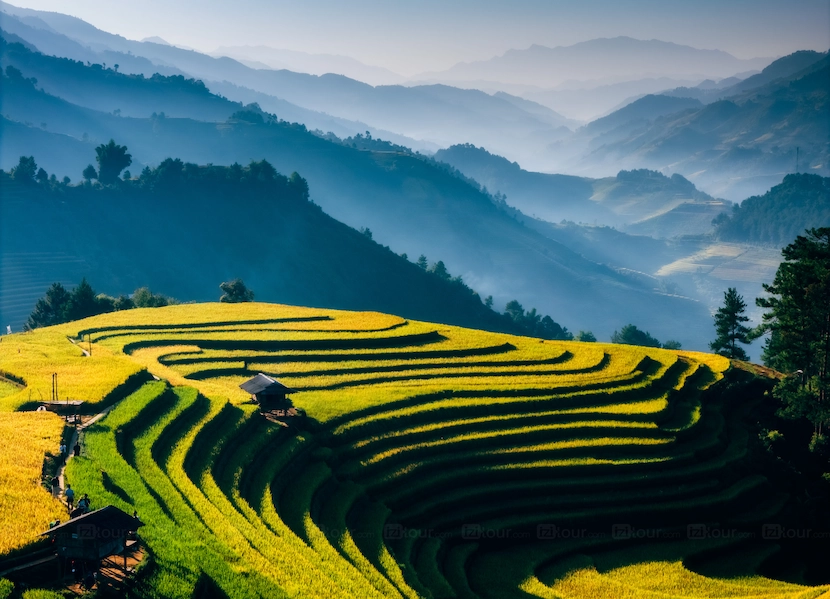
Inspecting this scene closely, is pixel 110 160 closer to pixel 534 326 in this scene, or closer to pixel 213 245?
pixel 213 245

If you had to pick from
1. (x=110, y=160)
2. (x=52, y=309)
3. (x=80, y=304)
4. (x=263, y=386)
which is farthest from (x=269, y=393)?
(x=110, y=160)

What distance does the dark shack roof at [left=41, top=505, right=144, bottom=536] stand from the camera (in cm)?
1812

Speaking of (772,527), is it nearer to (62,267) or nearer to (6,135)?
(62,267)

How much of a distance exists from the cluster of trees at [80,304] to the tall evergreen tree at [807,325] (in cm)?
5362

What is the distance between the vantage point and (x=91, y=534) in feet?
59.2

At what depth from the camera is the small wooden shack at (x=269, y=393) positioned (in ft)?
112

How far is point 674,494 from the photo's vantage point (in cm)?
3425

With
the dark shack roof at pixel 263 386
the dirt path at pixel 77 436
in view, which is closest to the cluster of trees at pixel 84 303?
the dirt path at pixel 77 436

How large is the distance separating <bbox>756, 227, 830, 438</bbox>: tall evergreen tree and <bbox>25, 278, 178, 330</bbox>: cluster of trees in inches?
2111

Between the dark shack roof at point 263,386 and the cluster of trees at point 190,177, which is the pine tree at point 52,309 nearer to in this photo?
the dark shack roof at point 263,386

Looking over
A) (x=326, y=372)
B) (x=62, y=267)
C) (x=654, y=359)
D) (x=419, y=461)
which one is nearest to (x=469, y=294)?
(x=62, y=267)

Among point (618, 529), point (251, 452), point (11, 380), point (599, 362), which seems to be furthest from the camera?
point (599, 362)

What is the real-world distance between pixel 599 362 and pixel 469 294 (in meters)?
88.2

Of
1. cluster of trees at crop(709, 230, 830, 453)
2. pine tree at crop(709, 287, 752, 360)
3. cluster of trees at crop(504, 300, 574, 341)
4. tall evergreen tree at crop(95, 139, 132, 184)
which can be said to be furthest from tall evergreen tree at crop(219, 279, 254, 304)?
tall evergreen tree at crop(95, 139, 132, 184)
